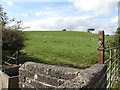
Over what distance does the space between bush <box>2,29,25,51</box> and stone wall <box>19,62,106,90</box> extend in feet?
22.3

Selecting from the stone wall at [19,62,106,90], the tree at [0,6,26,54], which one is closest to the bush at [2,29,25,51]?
the tree at [0,6,26,54]

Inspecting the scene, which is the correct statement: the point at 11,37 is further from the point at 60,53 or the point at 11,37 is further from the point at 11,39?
the point at 60,53

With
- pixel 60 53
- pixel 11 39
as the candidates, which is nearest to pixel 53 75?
pixel 11 39

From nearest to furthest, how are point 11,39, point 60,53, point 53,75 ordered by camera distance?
point 53,75
point 11,39
point 60,53

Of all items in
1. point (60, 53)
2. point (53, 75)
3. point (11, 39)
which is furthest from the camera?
point (60, 53)

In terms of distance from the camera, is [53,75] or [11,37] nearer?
[53,75]

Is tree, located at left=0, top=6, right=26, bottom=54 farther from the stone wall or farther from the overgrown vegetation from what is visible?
the stone wall

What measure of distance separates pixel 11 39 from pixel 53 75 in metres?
8.08

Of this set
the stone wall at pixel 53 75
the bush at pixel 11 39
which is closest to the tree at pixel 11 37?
the bush at pixel 11 39

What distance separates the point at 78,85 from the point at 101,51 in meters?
2.03

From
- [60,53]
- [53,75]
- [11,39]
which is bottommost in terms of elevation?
[60,53]

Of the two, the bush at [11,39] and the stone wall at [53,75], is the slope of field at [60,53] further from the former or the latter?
the stone wall at [53,75]

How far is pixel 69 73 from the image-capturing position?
117 inches

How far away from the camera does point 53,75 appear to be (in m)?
3.22
